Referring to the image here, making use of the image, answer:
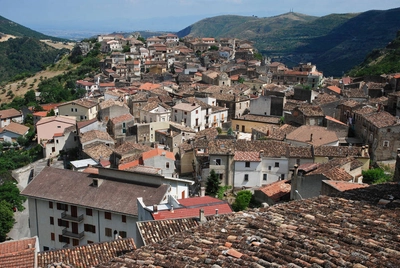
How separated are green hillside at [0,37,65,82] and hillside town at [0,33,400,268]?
8421cm

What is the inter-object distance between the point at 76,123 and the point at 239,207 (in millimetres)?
27458

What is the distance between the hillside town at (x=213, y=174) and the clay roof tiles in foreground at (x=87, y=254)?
46mm

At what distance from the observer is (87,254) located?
13.6 m

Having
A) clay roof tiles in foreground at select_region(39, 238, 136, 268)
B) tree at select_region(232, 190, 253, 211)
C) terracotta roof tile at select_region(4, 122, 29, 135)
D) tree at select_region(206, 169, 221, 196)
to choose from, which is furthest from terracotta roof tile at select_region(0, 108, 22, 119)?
clay roof tiles in foreground at select_region(39, 238, 136, 268)

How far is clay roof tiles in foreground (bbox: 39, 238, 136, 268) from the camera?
509 inches

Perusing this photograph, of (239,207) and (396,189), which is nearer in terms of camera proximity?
(396,189)

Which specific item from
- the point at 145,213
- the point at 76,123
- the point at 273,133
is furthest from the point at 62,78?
the point at 145,213

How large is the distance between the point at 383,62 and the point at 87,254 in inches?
3068

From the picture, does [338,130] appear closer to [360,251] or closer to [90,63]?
[360,251]

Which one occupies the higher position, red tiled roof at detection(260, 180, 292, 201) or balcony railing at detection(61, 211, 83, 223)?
red tiled roof at detection(260, 180, 292, 201)

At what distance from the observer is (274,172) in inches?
1238

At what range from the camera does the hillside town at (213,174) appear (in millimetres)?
6555

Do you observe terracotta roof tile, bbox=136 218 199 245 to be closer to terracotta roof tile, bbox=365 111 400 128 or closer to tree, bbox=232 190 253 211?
tree, bbox=232 190 253 211

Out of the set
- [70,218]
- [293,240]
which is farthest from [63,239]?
[293,240]
